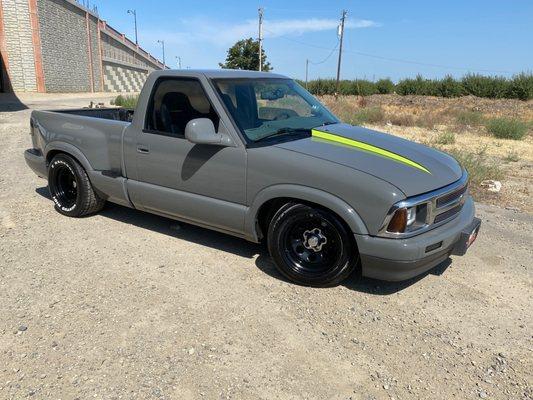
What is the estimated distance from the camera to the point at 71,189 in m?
5.67

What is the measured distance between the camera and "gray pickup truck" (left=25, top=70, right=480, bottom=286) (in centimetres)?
340

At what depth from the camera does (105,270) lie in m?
4.14

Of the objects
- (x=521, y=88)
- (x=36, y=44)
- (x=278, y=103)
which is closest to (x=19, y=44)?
(x=36, y=44)

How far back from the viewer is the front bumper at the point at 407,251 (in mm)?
3320

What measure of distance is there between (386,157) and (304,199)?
77 centimetres

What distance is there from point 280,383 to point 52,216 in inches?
160

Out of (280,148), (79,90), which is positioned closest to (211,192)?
(280,148)

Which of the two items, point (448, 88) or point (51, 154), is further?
point (448, 88)

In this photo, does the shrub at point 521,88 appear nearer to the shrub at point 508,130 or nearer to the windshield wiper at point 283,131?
the shrub at point 508,130

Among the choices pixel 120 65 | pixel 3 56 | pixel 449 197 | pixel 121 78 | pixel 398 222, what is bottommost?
pixel 398 222

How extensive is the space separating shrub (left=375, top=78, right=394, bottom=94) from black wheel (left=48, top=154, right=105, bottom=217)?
4951 cm

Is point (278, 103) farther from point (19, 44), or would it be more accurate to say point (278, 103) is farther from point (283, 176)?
point (19, 44)

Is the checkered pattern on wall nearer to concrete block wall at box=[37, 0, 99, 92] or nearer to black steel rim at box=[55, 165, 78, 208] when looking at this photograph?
concrete block wall at box=[37, 0, 99, 92]

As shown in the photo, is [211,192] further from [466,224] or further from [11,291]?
[466,224]
